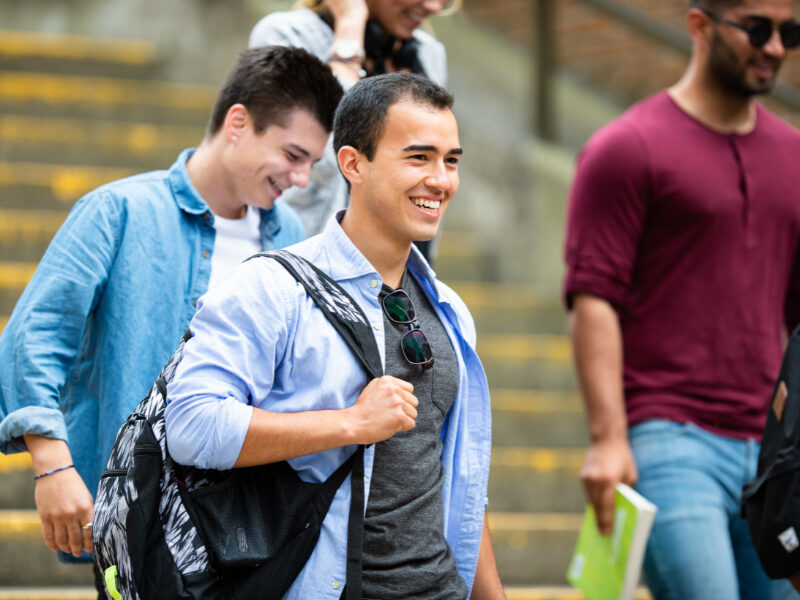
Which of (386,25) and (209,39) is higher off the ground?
(386,25)

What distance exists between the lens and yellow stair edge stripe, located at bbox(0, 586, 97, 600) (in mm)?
3498

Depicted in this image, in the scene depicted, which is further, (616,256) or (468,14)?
(468,14)

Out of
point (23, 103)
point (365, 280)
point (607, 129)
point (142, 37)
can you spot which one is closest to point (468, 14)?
point (142, 37)

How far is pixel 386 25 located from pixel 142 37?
499cm

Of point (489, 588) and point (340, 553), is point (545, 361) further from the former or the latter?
point (340, 553)

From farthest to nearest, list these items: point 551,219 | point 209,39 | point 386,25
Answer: point 209,39, point 551,219, point 386,25

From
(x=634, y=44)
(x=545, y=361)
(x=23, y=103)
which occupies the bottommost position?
(x=545, y=361)

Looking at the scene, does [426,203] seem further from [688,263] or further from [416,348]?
[688,263]

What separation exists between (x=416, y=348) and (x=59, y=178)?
12.5ft

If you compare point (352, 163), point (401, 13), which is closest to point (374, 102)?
point (352, 163)

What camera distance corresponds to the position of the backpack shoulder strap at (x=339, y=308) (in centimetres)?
188

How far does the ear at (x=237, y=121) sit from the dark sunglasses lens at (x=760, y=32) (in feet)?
4.68

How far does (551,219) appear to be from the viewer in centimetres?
603

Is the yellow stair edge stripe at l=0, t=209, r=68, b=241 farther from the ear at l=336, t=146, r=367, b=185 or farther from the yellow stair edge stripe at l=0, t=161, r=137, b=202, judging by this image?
the ear at l=336, t=146, r=367, b=185
